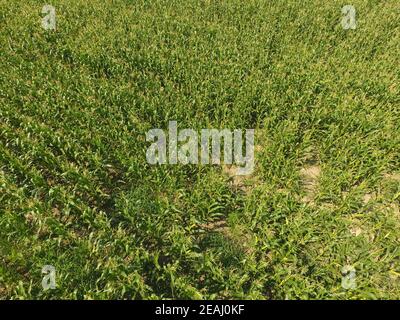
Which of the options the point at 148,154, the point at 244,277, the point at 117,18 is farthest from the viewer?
the point at 117,18

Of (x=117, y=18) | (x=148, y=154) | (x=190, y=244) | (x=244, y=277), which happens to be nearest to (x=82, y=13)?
(x=117, y=18)

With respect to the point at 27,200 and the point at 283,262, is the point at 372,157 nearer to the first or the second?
the point at 283,262

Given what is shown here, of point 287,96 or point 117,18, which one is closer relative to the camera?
point 287,96

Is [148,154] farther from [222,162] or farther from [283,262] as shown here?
[283,262]

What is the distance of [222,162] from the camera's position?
18.2ft

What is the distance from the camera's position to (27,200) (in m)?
4.33

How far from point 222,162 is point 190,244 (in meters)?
1.91
